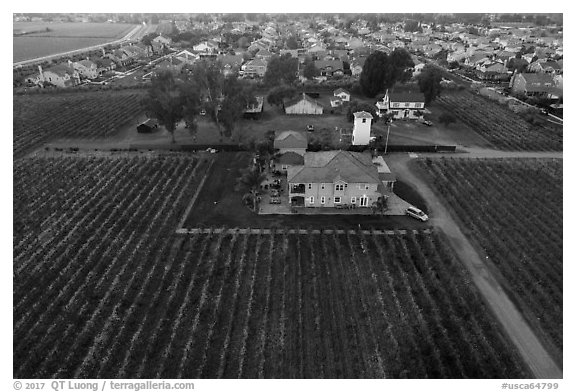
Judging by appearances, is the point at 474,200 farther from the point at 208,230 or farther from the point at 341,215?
the point at 208,230

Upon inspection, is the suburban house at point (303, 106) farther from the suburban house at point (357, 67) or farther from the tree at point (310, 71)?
the suburban house at point (357, 67)

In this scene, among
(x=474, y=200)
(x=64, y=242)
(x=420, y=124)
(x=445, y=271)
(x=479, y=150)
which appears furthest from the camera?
(x=420, y=124)

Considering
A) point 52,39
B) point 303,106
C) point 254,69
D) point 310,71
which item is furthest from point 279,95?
point 52,39

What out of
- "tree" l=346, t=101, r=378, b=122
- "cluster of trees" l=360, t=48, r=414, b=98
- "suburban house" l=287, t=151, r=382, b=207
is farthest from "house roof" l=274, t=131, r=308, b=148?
"cluster of trees" l=360, t=48, r=414, b=98

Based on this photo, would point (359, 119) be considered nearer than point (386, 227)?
No

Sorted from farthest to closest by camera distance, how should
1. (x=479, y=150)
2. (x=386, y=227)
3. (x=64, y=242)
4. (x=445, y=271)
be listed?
1. (x=479, y=150)
2. (x=386, y=227)
3. (x=64, y=242)
4. (x=445, y=271)

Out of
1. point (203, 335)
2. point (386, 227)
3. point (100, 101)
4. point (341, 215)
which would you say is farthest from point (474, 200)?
point (100, 101)

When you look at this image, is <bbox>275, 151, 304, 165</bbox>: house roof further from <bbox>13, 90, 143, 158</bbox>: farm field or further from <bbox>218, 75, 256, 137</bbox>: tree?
<bbox>13, 90, 143, 158</bbox>: farm field

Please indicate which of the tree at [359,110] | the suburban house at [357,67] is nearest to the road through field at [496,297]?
the tree at [359,110]
